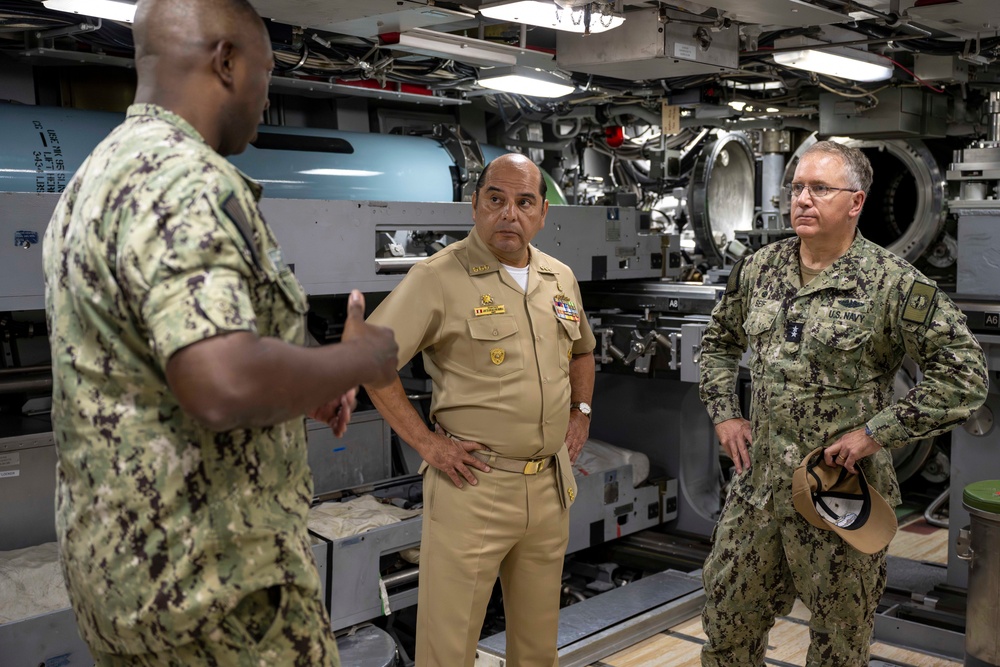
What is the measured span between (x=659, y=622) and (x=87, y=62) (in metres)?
3.42

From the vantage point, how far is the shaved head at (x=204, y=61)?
144cm

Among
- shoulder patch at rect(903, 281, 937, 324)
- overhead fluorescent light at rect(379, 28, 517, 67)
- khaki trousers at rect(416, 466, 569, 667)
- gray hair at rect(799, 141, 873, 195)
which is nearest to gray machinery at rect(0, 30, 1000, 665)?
overhead fluorescent light at rect(379, 28, 517, 67)

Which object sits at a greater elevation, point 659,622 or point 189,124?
point 189,124

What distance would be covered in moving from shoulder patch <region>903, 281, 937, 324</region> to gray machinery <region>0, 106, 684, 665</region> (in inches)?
82.2

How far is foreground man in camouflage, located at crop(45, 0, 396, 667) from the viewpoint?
4.23 feet

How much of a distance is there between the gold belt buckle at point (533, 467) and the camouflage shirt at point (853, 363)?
0.61 meters

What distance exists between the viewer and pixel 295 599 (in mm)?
1515

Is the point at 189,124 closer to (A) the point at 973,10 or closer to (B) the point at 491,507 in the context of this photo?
(B) the point at 491,507

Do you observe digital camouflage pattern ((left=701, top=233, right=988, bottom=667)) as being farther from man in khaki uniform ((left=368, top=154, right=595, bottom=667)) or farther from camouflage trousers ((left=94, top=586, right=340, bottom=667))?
camouflage trousers ((left=94, top=586, right=340, bottom=667))

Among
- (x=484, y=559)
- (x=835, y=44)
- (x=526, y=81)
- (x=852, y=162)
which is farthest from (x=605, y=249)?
(x=484, y=559)

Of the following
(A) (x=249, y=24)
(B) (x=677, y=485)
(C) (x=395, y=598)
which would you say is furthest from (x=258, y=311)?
(B) (x=677, y=485)

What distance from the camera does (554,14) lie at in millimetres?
3531

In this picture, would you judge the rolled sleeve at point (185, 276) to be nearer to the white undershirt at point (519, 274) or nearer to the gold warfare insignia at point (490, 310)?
the gold warfare insignia at point (490, 310)

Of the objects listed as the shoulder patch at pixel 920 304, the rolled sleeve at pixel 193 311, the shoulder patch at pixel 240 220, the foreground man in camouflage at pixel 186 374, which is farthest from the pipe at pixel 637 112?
the rolled sleeve at pixel 193 311
